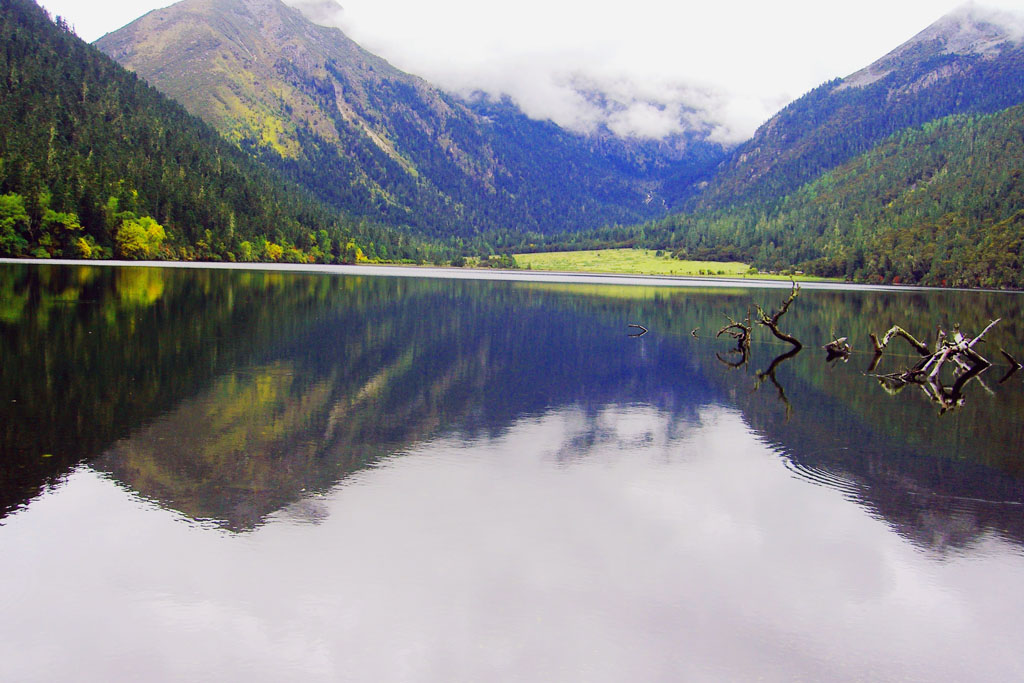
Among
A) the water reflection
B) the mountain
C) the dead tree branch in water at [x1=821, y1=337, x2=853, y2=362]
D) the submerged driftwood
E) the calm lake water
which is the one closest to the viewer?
the water reflection

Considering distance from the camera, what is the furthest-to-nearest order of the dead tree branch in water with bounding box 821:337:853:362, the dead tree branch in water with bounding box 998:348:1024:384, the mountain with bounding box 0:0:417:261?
the mountain with bounding box 0:0:417:261, the dead tree branch in water with bounding box 821:337:853:362, the dead tree branch in water with bounding box 998:348:1024:384

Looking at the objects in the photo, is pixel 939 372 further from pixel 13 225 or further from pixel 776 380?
pixel 13 225

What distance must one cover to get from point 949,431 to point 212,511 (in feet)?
72.5

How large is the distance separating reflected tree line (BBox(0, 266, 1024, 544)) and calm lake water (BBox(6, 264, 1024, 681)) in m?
0.15

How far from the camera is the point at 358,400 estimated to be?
24.8 meters

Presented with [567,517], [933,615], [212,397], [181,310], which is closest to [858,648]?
[933,615]

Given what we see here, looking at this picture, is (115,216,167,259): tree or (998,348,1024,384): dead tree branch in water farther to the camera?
(115,216,167,259): tree

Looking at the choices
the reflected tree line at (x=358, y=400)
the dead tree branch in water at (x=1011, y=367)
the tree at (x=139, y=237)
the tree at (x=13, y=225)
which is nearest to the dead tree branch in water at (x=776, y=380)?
the reflected tree line at (x=358, y=400)

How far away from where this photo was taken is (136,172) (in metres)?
160

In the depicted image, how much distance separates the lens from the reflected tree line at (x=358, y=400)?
16.2 metres

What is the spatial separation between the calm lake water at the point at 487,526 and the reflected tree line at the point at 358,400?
0.15m

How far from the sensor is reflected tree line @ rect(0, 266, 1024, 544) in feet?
53.2

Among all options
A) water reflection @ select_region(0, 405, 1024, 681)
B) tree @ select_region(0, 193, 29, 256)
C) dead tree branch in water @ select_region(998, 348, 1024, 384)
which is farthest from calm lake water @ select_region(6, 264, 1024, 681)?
tree @ select_region(0, 193, 29, 256)

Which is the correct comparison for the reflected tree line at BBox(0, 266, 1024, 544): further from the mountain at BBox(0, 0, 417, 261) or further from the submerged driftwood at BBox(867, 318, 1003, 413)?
the mountain at BBox(0, 0, 417, 261)
